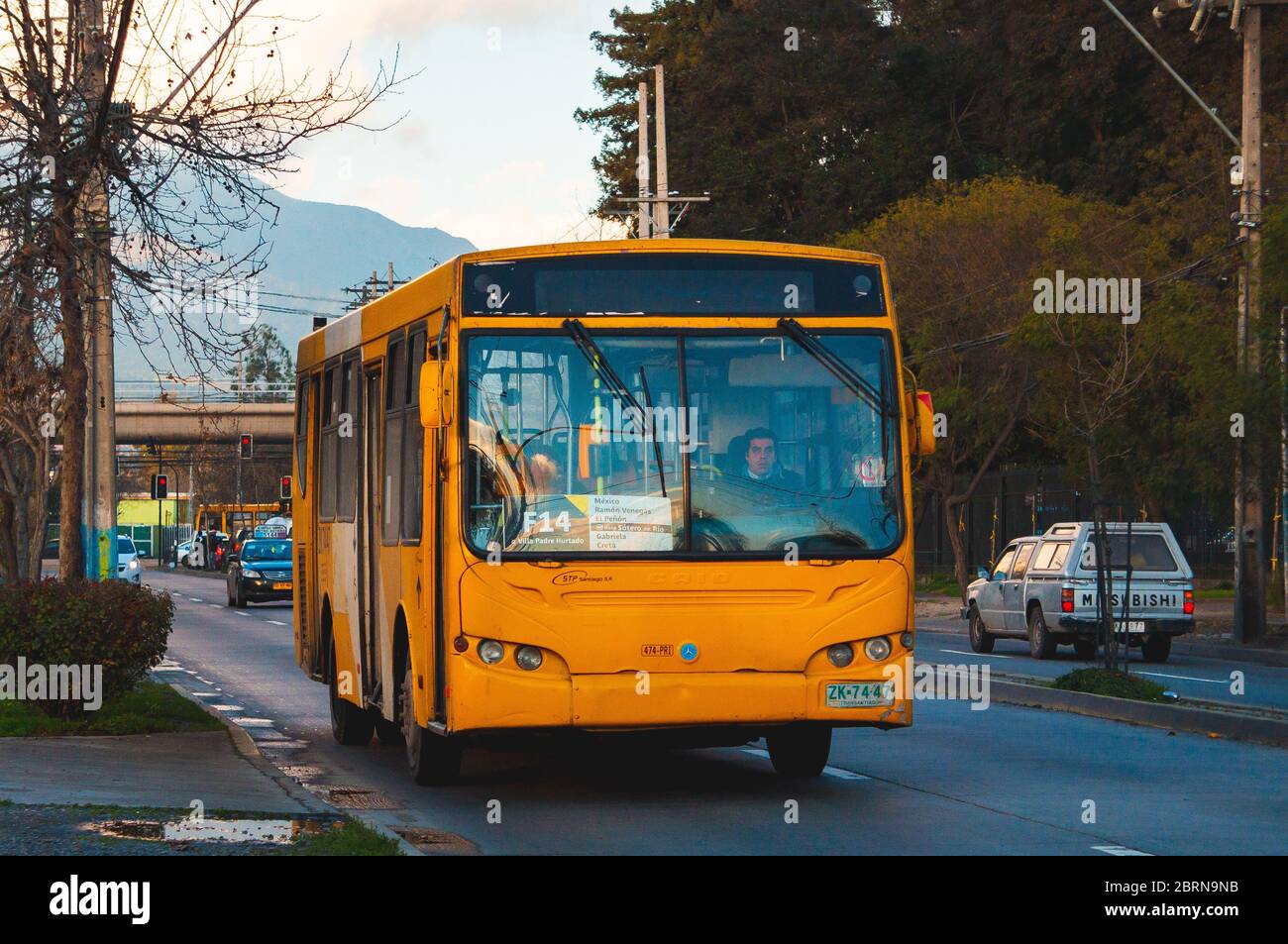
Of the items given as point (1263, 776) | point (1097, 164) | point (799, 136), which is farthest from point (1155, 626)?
point (799, 136)

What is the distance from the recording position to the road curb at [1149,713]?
1656 cm

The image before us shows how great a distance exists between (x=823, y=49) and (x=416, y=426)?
175 ft

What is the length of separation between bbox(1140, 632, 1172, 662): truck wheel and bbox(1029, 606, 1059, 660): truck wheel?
1.22 metres

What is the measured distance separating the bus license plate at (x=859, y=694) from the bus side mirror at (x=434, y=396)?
2.77 metres

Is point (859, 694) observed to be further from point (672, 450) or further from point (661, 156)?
point (661, 156)

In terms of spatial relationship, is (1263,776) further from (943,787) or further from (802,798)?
(802,798)

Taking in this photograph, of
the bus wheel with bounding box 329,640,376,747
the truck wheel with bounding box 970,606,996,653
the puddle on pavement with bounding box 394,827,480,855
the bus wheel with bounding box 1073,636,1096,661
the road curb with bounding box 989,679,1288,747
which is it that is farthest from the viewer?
the truck wheel with bounding box 970,606,996,653

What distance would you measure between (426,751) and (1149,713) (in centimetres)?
756

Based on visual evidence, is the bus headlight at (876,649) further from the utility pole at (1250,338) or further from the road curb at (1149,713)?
the utility pole at (1250,338)

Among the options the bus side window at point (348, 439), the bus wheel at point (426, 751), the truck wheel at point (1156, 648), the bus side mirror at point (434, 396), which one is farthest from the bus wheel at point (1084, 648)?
the bus side mirror at point (434, 396)

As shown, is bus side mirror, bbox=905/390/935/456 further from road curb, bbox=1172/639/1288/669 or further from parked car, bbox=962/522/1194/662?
road curb, bbox=1172/639/1288/669

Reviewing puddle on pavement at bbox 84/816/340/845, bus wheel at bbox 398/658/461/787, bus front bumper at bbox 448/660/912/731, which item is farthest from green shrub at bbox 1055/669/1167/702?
puddle on pavement at bbox 84/816/340/845

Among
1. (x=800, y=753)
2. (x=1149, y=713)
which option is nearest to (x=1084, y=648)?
(x=1149, y=713)

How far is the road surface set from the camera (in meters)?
11.2
